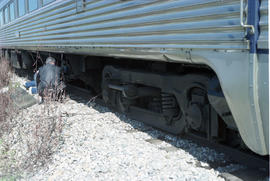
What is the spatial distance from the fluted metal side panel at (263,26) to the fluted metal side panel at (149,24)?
12 centimetres

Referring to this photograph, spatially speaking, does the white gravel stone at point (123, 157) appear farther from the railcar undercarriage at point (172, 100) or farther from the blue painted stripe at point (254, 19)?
the blue painted stripe at point (254, 19)

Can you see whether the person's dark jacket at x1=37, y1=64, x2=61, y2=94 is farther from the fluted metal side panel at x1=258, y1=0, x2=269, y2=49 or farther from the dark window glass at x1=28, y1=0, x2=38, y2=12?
the fluted metal side panel at x1=258, y1=0, x2=269, y2=49

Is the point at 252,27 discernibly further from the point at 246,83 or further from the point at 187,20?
the point at 187,20

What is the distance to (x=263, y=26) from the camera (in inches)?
89.8

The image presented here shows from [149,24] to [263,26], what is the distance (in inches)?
57.3

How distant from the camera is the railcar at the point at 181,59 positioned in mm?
2377

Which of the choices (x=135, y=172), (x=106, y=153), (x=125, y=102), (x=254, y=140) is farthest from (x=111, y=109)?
(x=254, y=140)

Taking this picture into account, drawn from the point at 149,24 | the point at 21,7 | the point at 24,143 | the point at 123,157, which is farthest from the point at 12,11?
the point at 123,157

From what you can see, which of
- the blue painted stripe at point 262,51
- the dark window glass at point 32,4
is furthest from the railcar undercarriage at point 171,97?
the dark window glass at point 32,4

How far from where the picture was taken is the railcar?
7.80 feet

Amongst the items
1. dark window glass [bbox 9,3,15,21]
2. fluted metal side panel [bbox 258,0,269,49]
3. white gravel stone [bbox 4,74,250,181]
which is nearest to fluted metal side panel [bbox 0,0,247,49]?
fluted metal side panel [bbox 258,0,269,49]

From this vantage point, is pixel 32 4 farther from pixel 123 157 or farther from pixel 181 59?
pixel 181 59

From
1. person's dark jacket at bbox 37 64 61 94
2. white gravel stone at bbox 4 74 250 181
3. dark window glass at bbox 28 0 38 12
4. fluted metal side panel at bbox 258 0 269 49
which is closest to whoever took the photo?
fluted metal side panel at bbox 258 0 269 49

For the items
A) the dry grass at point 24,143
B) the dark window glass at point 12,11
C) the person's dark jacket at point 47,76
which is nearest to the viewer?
the dry grass at point 24,143
